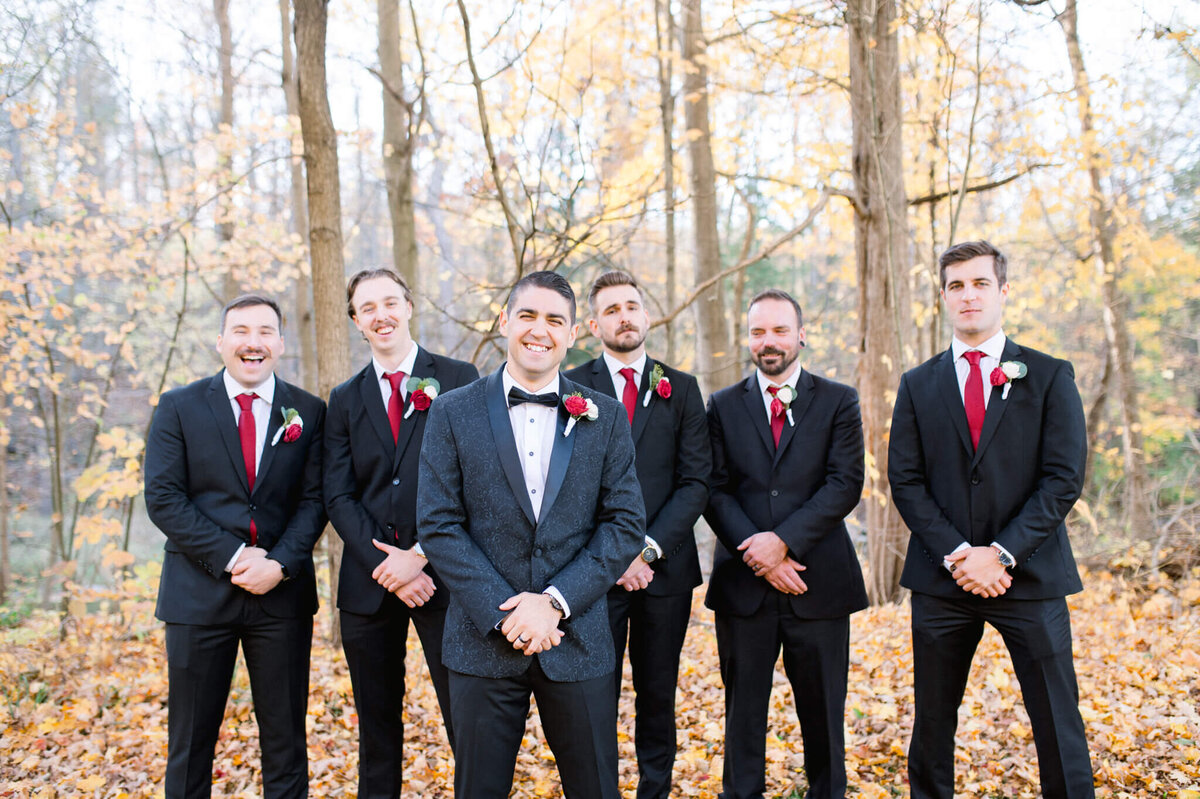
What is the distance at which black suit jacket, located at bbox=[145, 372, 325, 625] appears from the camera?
3.25m

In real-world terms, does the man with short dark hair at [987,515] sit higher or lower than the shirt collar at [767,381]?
lower

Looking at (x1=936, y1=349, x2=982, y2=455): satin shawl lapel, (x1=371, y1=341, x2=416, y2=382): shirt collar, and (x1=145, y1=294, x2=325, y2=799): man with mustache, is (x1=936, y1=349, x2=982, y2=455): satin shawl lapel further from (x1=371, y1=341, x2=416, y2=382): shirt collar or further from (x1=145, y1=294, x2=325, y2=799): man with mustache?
(x1=145, y1=294, x2=325, y2=799): man with mustache

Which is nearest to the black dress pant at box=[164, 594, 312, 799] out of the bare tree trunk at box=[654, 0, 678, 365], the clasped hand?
the clasped hand

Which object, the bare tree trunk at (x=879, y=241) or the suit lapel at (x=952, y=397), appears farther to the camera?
the bare tree trunk at (x=879, y=241)

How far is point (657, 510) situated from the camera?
3541 mm

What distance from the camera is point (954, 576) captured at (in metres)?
3.10

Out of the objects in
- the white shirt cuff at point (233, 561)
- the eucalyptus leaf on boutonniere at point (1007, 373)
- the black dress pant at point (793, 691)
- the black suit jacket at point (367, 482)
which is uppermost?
the eucalyptus leaf on boutonniere at point (1007, 373)

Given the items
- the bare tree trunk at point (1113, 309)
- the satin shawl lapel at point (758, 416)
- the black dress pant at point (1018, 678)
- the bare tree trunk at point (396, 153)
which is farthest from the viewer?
the bare tree trunk at point (1113, 309)

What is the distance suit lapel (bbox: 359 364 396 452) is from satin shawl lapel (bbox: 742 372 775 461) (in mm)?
1582

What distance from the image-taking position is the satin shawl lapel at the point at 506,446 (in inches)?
104

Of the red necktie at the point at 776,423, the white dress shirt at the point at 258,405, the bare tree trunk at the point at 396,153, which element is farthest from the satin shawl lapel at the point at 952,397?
the bare tree trunk at the point at 396,153

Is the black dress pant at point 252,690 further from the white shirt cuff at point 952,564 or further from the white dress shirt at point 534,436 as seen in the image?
the white shirt cuff at point 952,564

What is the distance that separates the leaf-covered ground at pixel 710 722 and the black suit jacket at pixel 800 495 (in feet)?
3.76

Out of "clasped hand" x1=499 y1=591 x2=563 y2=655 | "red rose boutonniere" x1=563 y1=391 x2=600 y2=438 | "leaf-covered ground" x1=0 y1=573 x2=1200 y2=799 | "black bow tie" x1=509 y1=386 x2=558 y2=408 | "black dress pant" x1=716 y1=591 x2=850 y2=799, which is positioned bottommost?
"leaf-covered ground" x1=0 y1=573 x2=1200 y2=799
